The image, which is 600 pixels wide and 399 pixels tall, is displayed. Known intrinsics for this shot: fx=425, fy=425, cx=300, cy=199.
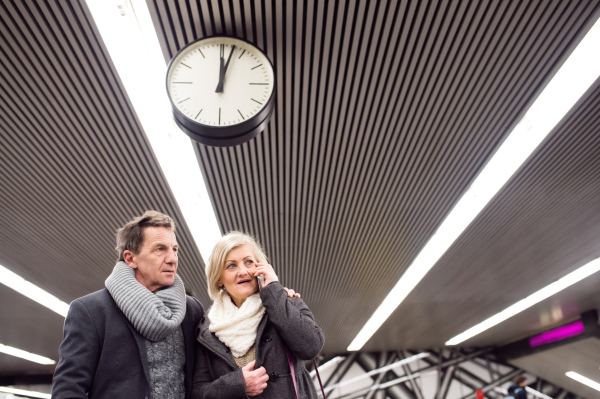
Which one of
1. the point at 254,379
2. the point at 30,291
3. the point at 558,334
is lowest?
the point at 254,379

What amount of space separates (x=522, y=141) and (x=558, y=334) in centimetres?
888

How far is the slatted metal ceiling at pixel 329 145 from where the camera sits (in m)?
2.81

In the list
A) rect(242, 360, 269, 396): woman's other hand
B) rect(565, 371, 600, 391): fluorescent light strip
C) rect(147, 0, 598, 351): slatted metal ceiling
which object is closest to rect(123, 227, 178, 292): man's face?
rect(242, 360, 269, 396): woman's other hand

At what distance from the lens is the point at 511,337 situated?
40.9 feet

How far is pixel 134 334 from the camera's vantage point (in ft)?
4.62

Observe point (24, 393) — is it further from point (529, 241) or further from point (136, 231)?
point (136, 231)

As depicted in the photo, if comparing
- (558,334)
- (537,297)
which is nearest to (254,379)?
(537,297)

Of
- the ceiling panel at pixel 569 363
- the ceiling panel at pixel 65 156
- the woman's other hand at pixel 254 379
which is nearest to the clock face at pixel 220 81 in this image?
the ceiling panel at pixel 65 156

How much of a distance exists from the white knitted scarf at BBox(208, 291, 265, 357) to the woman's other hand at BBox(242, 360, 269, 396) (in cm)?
9

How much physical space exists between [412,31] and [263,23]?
39.9 inches

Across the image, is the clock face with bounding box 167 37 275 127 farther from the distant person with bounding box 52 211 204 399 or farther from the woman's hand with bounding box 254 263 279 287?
the woman's hand with bounding box 254 263 279 287

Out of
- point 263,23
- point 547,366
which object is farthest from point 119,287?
point 547,366

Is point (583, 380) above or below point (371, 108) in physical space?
below

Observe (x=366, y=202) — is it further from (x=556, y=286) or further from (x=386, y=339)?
(x=386, y=339)
